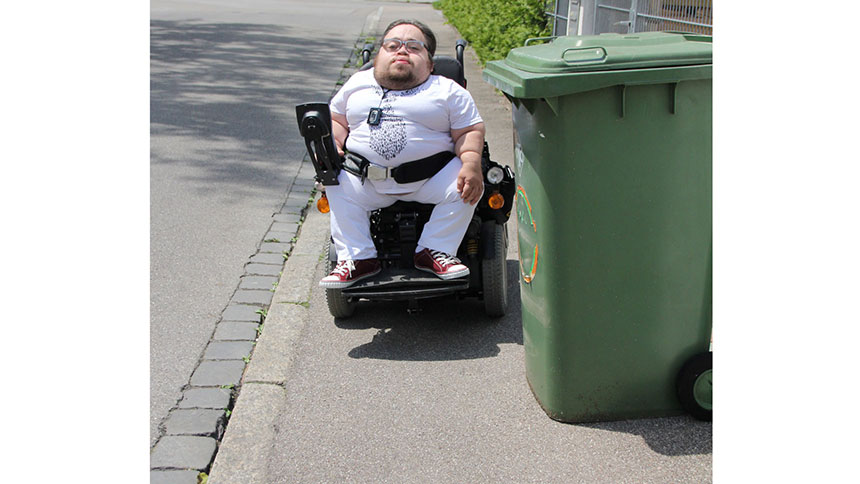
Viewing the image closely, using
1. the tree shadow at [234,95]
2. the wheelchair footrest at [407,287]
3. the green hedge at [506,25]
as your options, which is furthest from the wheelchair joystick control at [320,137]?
the green hedge at [506,25]

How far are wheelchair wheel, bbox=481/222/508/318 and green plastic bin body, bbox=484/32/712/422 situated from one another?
0.81m

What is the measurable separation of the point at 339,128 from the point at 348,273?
78 cm

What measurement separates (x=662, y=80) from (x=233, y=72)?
10.8m

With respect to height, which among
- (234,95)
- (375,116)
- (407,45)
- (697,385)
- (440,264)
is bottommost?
(697,385)

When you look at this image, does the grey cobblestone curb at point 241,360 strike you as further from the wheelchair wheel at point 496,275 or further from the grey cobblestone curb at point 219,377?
the wheelchair wheel at point 496,275

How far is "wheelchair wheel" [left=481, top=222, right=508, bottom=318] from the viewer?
4258mm

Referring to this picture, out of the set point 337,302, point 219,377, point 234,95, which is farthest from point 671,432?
point 234,95

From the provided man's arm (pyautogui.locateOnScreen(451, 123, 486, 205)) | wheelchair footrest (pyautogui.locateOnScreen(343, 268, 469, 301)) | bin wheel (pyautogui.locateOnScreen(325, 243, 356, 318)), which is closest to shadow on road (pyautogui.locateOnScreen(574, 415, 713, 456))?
wheelchair footrest (pyautogui.locateOnScreen(343, 268, 469, 301))

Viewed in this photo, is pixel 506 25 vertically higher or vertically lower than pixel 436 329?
higher

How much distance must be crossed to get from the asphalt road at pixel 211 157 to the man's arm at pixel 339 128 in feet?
3.75

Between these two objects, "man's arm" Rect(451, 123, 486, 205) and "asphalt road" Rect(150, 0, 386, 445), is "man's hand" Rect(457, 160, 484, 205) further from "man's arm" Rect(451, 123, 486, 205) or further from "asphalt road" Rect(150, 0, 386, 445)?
"asphalt road" Rect(150, 0, 386, 445)

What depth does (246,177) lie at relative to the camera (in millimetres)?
7414

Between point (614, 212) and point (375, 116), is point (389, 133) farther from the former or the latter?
point (614, 212)

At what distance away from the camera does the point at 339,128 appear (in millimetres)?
4410
